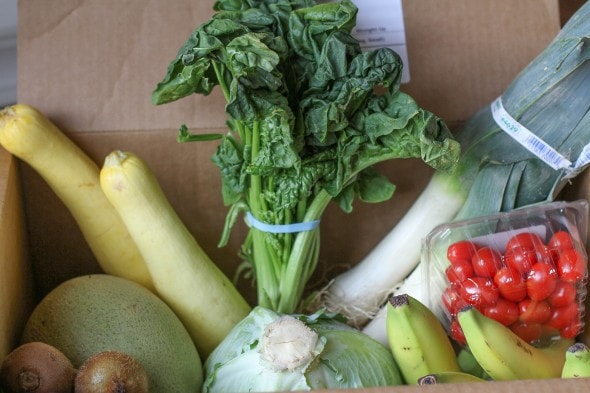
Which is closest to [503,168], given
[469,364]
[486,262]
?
[486,262]

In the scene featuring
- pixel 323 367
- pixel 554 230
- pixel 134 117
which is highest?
pixel 134 117

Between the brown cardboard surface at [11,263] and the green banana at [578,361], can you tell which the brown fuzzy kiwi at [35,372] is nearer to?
the brown cardboard surface at [11,263]

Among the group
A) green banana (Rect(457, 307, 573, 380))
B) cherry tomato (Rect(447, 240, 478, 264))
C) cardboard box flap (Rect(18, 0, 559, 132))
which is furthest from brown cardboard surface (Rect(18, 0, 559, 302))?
green banana (Rect(457, 307, 573, 380))

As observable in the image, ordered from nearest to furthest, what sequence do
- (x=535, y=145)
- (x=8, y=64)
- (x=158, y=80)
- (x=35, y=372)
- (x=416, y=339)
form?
(x=35, y=372), (x=416, y=339), (x=535, y=145), (x=158, y=80), (x=8, y=64)

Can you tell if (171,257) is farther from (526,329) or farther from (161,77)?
(526,329)

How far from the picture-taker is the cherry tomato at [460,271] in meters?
0.91

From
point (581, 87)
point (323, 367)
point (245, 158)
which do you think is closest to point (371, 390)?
point (323, 367)

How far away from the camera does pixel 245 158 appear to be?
3.09ft

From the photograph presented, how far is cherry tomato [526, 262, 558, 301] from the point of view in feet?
2.88

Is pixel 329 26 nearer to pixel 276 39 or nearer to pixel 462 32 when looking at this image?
pixel 276 39

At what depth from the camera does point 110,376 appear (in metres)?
0.72

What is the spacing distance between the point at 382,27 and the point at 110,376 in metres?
0.63

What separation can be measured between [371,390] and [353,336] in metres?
0.30

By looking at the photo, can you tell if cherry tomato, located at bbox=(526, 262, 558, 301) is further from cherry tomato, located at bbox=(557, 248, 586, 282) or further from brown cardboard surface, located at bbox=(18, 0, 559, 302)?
brown cardboard surface, located at bbox=(18, 0, 559, 302)
